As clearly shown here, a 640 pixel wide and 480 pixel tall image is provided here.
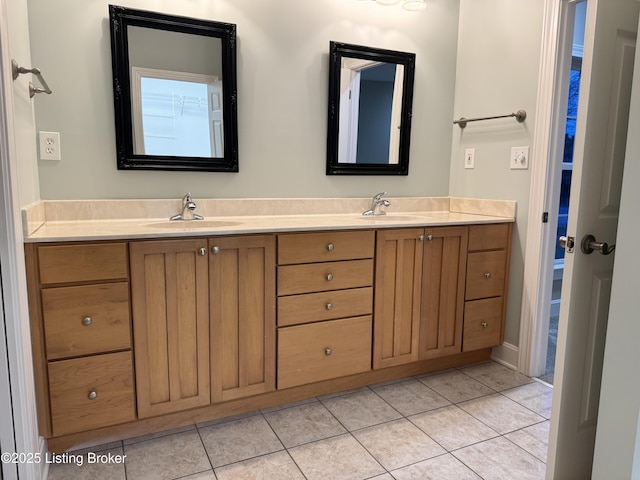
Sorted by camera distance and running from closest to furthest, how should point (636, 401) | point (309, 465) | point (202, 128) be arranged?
1. point (636, 401)
2. point (309, 465)
3. point (202, 128)

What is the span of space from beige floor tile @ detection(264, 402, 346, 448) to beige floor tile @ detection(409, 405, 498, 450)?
38cm

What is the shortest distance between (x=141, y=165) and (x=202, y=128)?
339 millimetres

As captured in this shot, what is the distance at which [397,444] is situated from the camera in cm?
191

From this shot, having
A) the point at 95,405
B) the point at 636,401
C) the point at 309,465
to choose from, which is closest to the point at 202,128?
the point at 95,405

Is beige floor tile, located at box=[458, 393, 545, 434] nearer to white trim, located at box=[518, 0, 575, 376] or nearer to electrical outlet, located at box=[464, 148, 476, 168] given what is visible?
white trim, located at box=[518, 0, 575, 376]

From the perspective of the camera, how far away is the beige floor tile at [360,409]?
2089 mm

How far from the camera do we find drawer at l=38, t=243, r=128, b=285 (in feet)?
5.40

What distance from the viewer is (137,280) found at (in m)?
1.79

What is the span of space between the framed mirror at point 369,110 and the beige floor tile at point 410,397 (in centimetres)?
120

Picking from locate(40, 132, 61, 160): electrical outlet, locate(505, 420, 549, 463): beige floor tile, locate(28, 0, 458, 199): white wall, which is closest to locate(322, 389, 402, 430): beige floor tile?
locate(505, 420, 549, 463): beige floor tile

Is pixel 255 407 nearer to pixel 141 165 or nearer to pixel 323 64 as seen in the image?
pixel 141 165

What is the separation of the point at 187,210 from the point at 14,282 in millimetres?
893

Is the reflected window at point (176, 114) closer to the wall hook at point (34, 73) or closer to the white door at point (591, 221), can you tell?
the wall hook at point (34, 73)

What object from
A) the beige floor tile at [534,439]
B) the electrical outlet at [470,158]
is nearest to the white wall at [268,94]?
the electrical outlet at [470,158]
